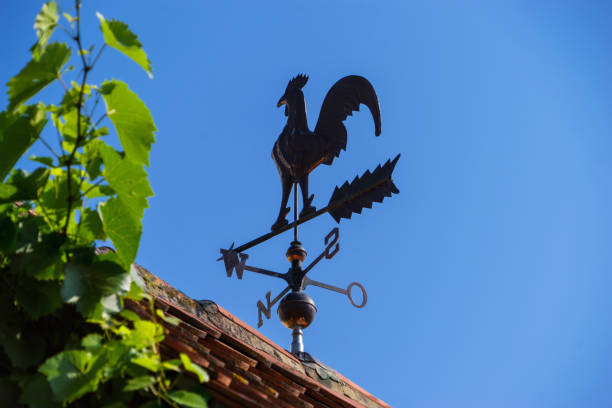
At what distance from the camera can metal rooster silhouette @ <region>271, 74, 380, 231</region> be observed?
4980mm

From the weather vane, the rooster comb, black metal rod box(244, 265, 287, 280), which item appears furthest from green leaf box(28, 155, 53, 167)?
the rooster comb

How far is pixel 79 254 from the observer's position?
183 cm

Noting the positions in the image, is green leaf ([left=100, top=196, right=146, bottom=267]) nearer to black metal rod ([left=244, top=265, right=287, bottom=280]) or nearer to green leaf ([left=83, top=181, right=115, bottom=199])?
green leaf ([left=83, top=181, right=115, bottom=199])

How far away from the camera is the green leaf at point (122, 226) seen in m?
1.84

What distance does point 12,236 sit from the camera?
1.84 metres

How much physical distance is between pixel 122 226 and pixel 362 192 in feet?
9.84

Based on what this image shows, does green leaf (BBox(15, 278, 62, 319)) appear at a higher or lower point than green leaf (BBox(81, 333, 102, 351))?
higher

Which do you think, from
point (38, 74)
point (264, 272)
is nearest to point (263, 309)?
point (264, 272)

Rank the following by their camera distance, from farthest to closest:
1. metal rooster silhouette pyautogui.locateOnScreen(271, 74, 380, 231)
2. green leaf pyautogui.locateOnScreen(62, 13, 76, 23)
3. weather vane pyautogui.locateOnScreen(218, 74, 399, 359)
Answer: metal rooster silhouette pyautogui.locateOnScreen(271, 74, 380, 231) → weather vane pyautogui.locateOnScreen(218, 74, 399, 359) → green leaf pyautogui.locateOnScreen(62, 13, 76, 23)

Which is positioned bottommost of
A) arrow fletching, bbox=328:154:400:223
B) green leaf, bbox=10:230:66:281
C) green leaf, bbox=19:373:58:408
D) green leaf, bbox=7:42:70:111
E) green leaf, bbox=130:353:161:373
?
green leaf, bbox=19:373:58:408

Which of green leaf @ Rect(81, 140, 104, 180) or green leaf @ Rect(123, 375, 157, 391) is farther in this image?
green leaf @ Rect(81, 140, 104, 180)

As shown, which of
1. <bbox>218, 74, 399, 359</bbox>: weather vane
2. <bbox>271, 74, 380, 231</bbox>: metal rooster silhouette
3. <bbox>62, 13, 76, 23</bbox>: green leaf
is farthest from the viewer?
<bbox>271, 74, 380, 231</bbox>: metal rooster silhouette

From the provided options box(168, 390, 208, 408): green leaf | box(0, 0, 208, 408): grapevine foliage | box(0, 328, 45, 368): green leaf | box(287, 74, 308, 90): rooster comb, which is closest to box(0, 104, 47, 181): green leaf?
box(0, 0, 208, 408): grapevine foliage

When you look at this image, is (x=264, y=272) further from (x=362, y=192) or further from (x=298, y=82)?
(x=298, y=82)
